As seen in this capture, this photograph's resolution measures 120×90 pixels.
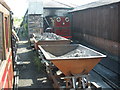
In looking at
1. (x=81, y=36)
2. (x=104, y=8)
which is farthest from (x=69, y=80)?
(x=81, y=36)

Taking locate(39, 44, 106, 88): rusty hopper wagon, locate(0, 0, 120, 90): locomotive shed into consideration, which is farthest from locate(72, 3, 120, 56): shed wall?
locate(39, 44, 106, 88): rusty hopper wagon

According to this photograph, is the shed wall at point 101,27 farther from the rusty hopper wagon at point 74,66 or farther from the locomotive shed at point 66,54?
the rusty hopper wagon at point 74,66

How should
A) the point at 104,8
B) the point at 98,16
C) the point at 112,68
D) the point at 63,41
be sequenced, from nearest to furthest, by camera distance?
the point at 112,68 → the point at 63,41 → the point at 104,8 → the point at 98,16

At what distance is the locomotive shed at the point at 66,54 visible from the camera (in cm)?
496

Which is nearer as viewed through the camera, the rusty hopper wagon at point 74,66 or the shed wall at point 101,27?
the rusty hopper wagon at point 74,66

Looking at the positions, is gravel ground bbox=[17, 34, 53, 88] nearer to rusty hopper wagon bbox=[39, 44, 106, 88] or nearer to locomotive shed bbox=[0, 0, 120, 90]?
locomotive shed bbox=[0, 0, 120, 90]

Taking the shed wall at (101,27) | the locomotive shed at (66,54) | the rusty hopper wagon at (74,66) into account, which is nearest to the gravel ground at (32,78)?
the locomotive shed at (66,54)

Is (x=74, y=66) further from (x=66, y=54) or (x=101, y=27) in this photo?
(x=101, y=27)

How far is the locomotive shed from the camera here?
496 centimetres

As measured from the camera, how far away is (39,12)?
768 inches

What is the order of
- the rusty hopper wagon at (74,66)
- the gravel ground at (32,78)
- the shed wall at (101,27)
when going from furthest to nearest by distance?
1. the shed wall at (101,27)
2. the gravel ground at (32,78)
3. the rusty hopper wagon at (74,66)

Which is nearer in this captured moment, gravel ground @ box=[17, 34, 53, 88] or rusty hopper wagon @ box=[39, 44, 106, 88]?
rusty hopper wagon @ box=[39, 44, 106, 88]

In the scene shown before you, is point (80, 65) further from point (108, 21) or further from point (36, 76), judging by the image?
point (108, 21)

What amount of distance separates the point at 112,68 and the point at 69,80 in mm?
4136
